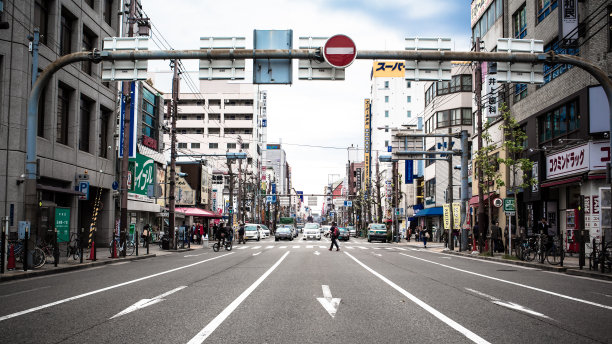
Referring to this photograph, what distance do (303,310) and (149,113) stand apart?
38.4 meters

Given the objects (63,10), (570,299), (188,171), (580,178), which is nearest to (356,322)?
(570,299)

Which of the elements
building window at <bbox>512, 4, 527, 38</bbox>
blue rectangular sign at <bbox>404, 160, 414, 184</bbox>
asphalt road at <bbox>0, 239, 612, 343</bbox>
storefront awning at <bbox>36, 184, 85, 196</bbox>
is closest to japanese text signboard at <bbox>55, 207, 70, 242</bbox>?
storefront awning at <bbox>36, 184, 85, 196</bbox>

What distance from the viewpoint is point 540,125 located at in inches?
1219

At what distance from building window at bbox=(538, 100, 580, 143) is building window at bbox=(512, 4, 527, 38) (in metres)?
6.93

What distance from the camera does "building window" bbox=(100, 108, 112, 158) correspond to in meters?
34.1

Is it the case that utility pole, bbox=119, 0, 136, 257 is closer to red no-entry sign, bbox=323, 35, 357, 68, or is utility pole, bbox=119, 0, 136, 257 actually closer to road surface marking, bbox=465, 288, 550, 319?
red no-entry sign, bbox=323, 35, 357, 68

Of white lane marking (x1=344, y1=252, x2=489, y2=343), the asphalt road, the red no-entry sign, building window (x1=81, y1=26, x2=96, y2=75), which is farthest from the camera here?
building window (x1=81, y1=26, x2=96, y2=75)

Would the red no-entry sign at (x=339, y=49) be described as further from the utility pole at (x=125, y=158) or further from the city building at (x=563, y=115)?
the utility pole at (x=125, y=158)

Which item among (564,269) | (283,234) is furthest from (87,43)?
(283,234)

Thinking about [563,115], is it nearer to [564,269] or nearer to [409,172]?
[564,269]

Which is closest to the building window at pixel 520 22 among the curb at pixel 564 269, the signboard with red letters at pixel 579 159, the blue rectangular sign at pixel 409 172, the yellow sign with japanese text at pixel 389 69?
the signboard with red letters at pixel 579 159

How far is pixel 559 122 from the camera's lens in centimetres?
2786

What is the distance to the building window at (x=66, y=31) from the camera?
2798cm

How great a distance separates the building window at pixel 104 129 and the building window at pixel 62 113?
16.7 feet
